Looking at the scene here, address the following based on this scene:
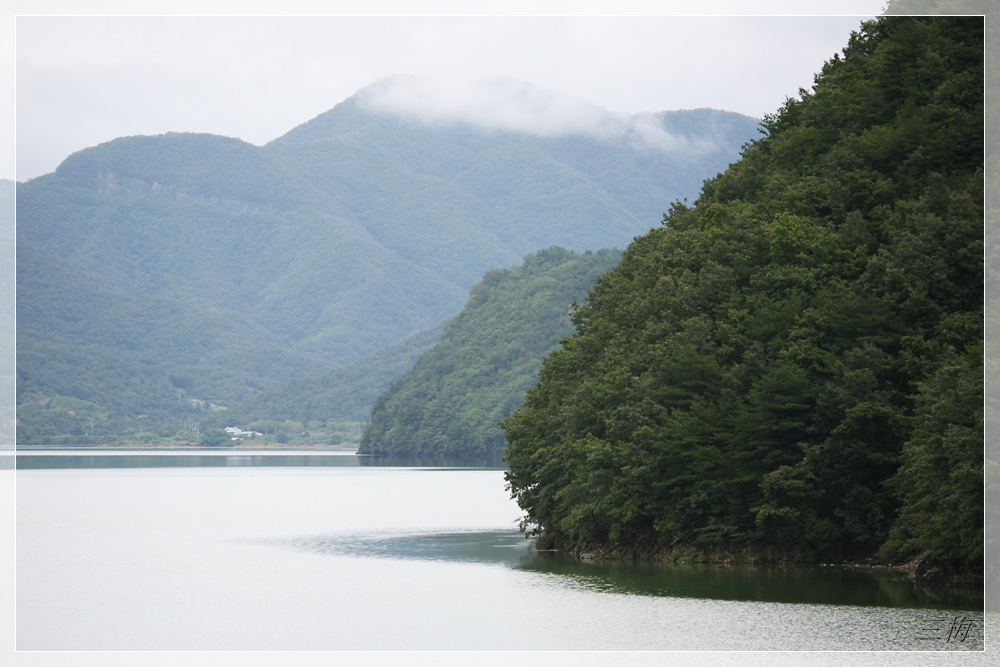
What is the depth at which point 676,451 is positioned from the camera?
43969 mm

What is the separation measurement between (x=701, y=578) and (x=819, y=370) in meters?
8.64

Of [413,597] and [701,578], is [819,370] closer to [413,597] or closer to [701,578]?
[701,578]

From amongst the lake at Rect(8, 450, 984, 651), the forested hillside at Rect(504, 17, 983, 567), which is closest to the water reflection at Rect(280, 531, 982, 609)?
the lake at Rect(8, 450, 984, 651)

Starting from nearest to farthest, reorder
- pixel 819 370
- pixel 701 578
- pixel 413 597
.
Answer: pixel 413 597 → pixel 701 578 → pixel 819 370

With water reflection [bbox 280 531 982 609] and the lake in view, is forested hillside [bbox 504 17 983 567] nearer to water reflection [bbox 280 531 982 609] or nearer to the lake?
water reflection [bbox 280 531 982 609]

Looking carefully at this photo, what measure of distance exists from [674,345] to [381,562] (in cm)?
1421

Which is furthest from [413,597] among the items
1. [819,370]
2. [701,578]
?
[819,370]

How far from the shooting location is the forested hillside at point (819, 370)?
40.2 m

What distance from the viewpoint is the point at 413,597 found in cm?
3719

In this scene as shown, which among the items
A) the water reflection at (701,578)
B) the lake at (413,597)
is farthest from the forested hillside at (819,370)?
the lake at (413,597)

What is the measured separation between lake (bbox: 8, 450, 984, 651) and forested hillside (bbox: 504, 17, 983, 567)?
2110 mm

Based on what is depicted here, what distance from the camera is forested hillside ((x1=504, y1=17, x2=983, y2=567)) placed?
40.2 m

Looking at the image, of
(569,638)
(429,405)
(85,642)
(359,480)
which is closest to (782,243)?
(569,638)

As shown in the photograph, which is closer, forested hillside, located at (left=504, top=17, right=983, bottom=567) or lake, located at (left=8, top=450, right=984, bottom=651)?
lake, located at (left=8, top=450, right=984, bottom=651)
